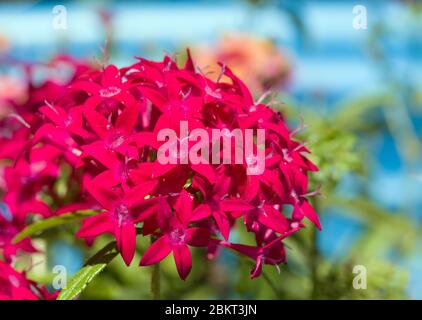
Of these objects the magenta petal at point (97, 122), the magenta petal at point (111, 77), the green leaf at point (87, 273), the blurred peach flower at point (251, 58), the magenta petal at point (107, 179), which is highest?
the blurred peach flower at point (251, 58)

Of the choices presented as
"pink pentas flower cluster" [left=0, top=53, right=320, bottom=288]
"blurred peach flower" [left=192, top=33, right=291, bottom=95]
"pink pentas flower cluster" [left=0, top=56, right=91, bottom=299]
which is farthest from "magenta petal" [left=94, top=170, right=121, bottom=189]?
"blurred peach flower" [left=192, top=33, right=291, bottom=95]

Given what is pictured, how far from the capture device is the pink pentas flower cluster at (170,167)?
2.05ft

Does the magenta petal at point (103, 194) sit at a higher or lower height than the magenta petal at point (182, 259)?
higher

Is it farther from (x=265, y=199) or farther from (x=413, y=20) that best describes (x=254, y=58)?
(x=265, y=199)

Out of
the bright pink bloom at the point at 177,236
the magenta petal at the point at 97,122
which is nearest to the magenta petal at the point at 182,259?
the bright pink bloom at the point at 177,236

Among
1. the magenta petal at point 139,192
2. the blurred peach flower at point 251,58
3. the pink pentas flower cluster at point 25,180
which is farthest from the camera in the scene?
the blurred peach flower at point 251,58

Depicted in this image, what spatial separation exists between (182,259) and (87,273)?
3.1 inches

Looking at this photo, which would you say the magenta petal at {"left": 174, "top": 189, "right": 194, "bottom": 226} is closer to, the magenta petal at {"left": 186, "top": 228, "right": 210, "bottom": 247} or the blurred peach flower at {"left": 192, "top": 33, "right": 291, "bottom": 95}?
the magenta petal at {"left": 186, "top": 228, "right": 210, "bottom": 247}

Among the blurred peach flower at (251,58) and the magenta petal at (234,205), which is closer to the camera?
the magenta petal at (234,205)

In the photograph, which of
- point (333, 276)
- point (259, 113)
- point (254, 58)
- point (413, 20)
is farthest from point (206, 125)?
point (413, 20)

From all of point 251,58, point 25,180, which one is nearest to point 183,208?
point 25,180

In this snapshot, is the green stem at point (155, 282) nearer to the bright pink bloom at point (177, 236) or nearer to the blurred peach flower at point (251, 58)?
the bright pink bloom at point (177, 236)

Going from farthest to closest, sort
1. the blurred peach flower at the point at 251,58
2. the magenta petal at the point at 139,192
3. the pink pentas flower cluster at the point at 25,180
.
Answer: the blurred peach flower at the point at 251,58
the pink pentas flower cluster at the point at 25,180
the magenta petal at the point at 139,192

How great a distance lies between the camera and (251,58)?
168 cm
